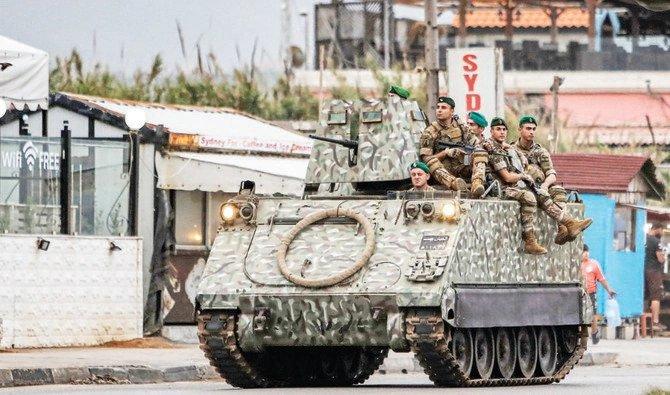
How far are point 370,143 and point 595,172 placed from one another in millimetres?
14005

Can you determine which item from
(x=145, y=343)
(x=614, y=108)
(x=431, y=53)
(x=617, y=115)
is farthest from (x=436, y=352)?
(x=614, y=108)

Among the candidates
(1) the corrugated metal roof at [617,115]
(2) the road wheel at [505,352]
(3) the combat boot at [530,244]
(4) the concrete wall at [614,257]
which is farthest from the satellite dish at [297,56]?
(2) the road wheel at [505,352]

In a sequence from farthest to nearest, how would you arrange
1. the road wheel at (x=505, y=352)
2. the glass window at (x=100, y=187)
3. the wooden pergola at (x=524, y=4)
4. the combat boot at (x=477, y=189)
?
the wooden pergola at (x=524, y=4)
the glass window at (x=100, y=187)
the road wheel at (x=505, y=352)
the combat boot at (x=477, y=189)

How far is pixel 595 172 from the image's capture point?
3628 cm

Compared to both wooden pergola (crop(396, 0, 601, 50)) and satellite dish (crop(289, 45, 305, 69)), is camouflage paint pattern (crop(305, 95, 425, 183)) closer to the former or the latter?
wooden pergola (crop(396, 0, 601, 50))

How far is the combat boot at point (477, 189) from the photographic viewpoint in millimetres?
21656

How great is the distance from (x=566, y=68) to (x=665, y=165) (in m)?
16.3

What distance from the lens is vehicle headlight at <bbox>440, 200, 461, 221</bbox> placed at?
824 inches

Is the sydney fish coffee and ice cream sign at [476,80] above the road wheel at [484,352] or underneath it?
above

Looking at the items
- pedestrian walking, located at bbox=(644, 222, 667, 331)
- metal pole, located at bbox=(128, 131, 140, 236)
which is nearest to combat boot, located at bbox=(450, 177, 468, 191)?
metal pole, located at bbox=(128, 131, 140, 236)

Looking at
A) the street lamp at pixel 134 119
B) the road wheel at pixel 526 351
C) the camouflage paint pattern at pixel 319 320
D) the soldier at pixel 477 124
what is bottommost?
the road wheel at pixel 526 351

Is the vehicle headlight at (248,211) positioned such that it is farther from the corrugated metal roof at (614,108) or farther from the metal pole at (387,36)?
the metal pole at (387,36)

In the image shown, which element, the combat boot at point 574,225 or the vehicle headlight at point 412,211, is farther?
the combat boot at point 574,225

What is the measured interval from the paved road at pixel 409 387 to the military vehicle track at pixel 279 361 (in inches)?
9.6
